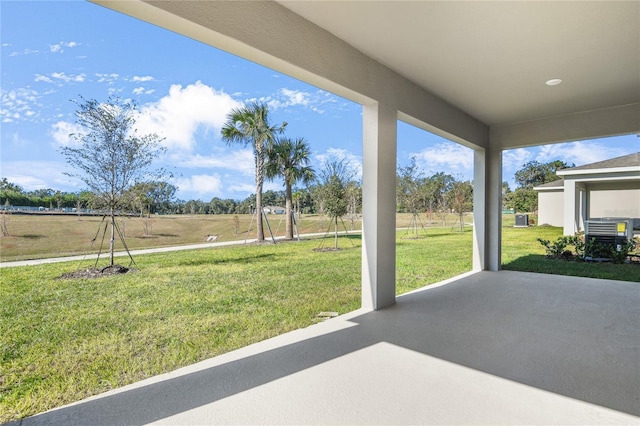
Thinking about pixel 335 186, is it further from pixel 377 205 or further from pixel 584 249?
pixel 584 249

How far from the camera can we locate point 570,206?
316 inches

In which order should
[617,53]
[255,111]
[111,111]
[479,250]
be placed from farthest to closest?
[255,111] → [479,250] → [111,111] → [617,53]

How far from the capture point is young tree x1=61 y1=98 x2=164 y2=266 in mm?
3574

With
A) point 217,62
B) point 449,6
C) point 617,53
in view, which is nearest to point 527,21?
point 449,6

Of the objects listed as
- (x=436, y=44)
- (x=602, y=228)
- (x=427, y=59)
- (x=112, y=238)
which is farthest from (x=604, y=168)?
(x=112, y=238)

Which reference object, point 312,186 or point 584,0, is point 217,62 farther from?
point 584,0

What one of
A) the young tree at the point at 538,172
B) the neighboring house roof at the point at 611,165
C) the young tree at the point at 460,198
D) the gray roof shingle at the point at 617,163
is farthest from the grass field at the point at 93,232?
the gray roof shingle at the point at 617,163

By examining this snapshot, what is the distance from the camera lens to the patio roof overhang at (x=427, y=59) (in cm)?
241

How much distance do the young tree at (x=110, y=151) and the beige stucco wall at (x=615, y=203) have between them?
8832 mm

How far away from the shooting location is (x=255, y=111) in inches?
261

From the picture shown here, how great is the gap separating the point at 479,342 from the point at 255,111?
5667mm

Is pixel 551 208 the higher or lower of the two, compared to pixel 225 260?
higher

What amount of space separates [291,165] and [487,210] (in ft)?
13.5

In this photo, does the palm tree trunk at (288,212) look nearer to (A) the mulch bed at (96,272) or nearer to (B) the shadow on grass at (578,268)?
(A) the mulch bed at (96,272)
